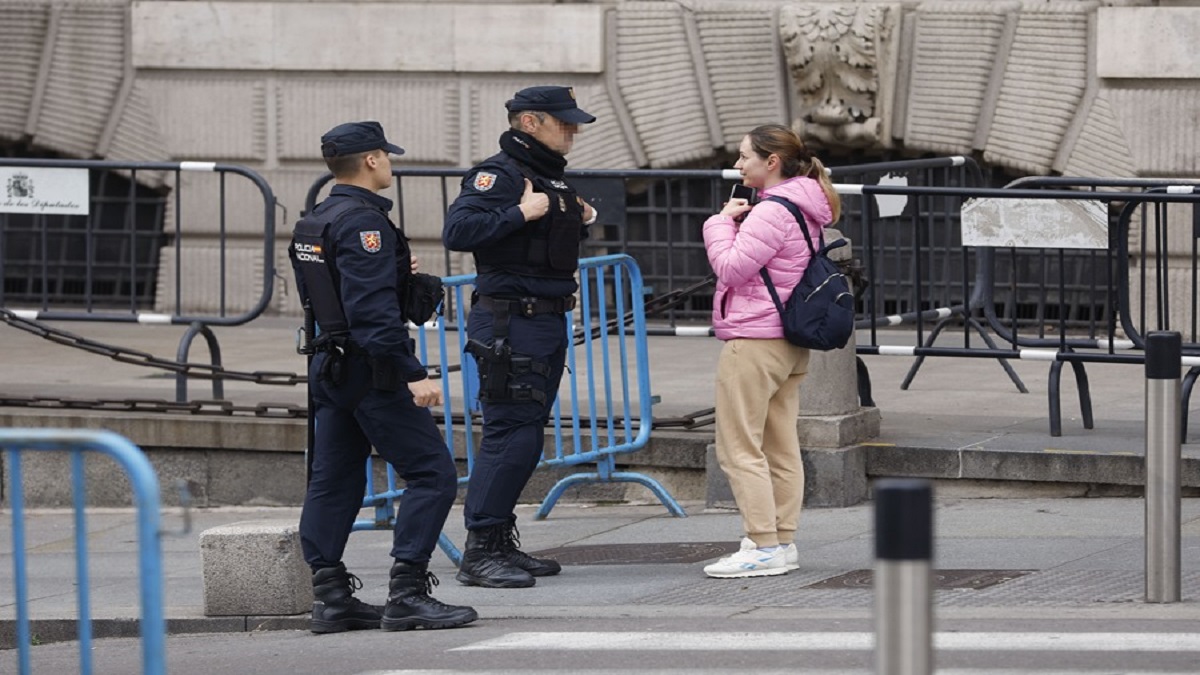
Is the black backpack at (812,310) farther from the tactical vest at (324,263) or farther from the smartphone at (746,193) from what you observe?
the tactical vest at (324,263)

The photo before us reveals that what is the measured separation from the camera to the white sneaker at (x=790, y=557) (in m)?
8.10

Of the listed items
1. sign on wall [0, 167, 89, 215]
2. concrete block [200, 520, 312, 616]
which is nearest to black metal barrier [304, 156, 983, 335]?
sign on wall [0, 167, 89, 215]

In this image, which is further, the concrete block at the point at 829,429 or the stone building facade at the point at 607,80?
the stone building facade at the point at 607,80

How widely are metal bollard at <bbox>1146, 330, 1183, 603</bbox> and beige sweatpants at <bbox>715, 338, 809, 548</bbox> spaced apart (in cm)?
148

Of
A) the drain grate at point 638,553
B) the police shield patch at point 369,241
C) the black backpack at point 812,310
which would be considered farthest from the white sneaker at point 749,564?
the police shield patch at point 369,241

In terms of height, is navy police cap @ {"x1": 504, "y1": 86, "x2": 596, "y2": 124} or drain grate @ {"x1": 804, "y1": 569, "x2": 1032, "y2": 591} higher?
navy police cap @ {"x1": 504, "y1": 86, "x2": 596, "y2": 124}

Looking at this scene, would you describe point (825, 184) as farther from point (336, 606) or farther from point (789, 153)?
point (336, 606)

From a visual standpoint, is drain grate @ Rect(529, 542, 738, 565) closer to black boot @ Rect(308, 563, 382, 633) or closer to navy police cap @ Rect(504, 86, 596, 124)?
black boot @ Rect(308, 563, 382, 633)

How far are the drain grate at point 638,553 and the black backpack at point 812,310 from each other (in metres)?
1.07

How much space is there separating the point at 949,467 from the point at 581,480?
162 cm

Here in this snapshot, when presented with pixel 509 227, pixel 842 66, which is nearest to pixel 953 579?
pixel 509 227

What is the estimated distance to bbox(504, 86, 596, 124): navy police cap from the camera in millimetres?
7949

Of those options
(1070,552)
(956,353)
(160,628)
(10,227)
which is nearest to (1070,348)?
(956,353)

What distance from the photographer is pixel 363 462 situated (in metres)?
7.63
